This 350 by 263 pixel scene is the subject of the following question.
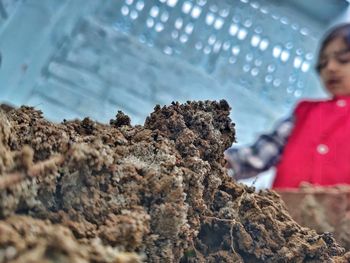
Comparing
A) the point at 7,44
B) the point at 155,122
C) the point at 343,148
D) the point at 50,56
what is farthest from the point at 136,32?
the point at 155,122

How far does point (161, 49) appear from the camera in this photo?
139cm

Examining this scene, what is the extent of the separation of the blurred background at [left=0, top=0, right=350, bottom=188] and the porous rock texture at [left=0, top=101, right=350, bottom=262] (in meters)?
0.75

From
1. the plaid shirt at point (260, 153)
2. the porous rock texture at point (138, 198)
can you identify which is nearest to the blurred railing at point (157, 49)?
the plaid shirt at point (260, 153)

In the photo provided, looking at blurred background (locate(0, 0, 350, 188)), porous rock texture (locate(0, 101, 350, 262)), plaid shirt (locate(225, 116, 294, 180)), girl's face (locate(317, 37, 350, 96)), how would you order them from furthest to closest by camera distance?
blurred background (locate(0, 0, 350, 188)) < girl's face (locate(317, 37, 350, 96)) < plaid shirt (locate(225, 116, 294, 180)) < porous rock texture (locate(0, 101, 350, 262))

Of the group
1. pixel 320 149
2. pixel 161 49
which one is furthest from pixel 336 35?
pixel 161 49

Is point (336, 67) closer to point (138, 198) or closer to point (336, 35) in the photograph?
point (336, 35)

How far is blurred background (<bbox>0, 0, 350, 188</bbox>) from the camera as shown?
1.31 metres

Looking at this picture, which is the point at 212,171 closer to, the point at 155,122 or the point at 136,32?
the point at 155,122

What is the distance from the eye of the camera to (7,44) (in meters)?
1.35

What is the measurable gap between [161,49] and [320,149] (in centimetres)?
57

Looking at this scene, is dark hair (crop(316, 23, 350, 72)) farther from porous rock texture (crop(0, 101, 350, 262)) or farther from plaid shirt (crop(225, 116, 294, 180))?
porous rock texture (crop(0, 101, 350, 262))

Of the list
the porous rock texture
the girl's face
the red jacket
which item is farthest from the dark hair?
the porous rock texture

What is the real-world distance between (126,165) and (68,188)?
55 mm

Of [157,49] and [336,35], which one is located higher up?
[336,35]
